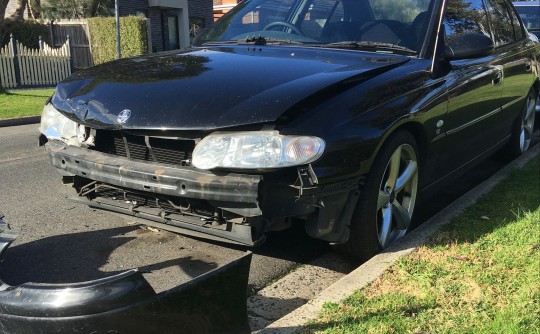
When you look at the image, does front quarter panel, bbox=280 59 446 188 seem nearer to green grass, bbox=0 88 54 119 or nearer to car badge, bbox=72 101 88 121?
car badge, bbox=72 101 88 121

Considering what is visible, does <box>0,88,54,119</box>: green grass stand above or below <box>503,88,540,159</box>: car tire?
below

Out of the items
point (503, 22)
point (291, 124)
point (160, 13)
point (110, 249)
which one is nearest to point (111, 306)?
point (291, 124)

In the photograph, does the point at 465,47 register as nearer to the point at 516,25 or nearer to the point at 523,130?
the point at 516,25

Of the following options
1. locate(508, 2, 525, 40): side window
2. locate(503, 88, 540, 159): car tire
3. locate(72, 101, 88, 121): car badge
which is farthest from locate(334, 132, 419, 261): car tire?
locate(508, 2, 525, 40): side window

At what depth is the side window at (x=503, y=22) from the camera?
5.18 meters

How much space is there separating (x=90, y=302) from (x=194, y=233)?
44.7 inches

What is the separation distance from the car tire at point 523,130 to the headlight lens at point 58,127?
15.1 feet

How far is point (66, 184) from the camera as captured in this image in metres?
3.46

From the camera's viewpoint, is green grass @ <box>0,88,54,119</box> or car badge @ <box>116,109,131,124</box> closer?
car badge @ <box>116,109,131,124</box>

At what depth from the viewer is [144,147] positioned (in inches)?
118

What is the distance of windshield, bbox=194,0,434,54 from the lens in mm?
3862

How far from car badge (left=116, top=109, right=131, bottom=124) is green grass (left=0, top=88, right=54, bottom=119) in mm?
8399

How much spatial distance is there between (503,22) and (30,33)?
2036 centimetres

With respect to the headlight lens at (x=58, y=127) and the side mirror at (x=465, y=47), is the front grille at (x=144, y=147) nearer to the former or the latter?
the headlight lens at (x=58, y=127)
